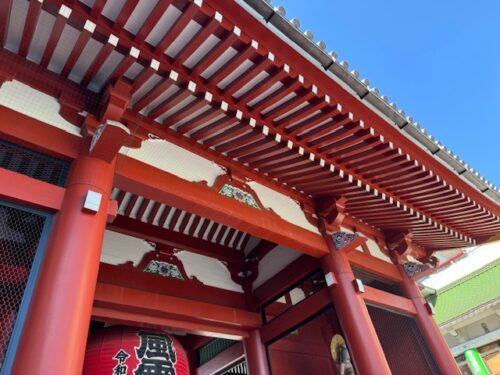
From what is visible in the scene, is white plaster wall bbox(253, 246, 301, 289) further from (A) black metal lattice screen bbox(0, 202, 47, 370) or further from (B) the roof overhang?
(A) black metal lattice screen bbox(0, 202, 47, 370)

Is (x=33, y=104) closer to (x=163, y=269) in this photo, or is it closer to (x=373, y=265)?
(x=163, y=269)

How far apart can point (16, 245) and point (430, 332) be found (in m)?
5.90

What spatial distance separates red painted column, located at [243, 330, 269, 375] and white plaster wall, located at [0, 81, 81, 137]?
4.07m

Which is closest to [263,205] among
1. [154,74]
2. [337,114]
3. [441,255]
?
[337,114]

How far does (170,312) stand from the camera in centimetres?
489

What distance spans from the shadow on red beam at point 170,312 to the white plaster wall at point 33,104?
1.96 metres

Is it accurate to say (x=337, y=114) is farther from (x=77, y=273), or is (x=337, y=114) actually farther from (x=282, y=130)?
(x=77, y=273)

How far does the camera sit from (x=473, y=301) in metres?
15.3

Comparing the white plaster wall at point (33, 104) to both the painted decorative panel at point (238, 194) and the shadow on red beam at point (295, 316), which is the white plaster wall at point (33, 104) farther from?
the shadow on red beam at point (295, 316)

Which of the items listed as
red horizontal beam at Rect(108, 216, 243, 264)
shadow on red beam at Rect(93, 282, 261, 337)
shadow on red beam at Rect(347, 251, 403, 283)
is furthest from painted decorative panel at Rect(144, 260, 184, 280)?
shadow on red beam at Rect(347, 251, 403, 283)

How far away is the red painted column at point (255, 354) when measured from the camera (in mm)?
5492

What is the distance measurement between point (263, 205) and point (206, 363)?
3.35 meters

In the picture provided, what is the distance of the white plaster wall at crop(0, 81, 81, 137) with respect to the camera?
10.7ft

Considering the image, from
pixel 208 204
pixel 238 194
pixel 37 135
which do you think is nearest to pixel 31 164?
pixel 37 135
